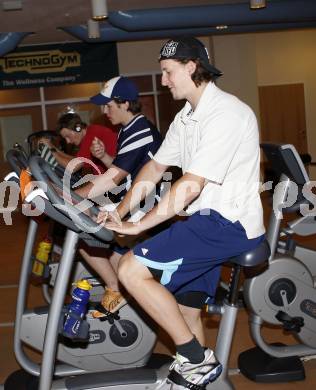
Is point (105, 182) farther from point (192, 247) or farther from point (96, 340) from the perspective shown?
point (192, 247)

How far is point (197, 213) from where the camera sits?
8.49ft

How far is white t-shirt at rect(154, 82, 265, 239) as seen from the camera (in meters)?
2.39

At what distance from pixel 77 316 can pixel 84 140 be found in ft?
6.63

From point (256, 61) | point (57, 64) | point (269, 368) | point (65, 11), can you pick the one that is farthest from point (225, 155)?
point (256, 61)

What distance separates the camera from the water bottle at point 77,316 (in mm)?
2613

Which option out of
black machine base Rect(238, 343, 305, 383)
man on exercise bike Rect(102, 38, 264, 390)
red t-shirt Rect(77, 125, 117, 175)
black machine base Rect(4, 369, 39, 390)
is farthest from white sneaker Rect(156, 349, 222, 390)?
red t-shirt Rect(77, 125, 117, 175)

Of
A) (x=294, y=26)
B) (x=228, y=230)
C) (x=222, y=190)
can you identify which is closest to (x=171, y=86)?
(x=222, y=190)

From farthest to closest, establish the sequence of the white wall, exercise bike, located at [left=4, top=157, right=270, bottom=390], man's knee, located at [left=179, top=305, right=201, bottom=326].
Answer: the white wall, man's knee, located at [left=179, top=305, right=201, bottom=326], exercise bike, located at [left=4, top=157, right=270, bottom=390]

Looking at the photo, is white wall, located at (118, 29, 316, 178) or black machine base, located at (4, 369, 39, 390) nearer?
black machine base, located at (4, 369, 39, 390)

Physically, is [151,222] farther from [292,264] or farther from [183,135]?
[292,264]

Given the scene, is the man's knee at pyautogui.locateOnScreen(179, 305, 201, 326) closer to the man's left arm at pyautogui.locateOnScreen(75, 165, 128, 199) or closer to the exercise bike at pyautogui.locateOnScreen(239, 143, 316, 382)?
the exercise bike at pyautogui.locateOnScreen(239, 143, 316, 382)

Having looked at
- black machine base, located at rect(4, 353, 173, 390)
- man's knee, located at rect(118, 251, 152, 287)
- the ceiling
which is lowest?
black machine base, located at rect(4, 353, 173, 390)

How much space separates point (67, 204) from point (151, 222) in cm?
33

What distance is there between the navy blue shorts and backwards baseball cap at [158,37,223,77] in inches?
24.3
